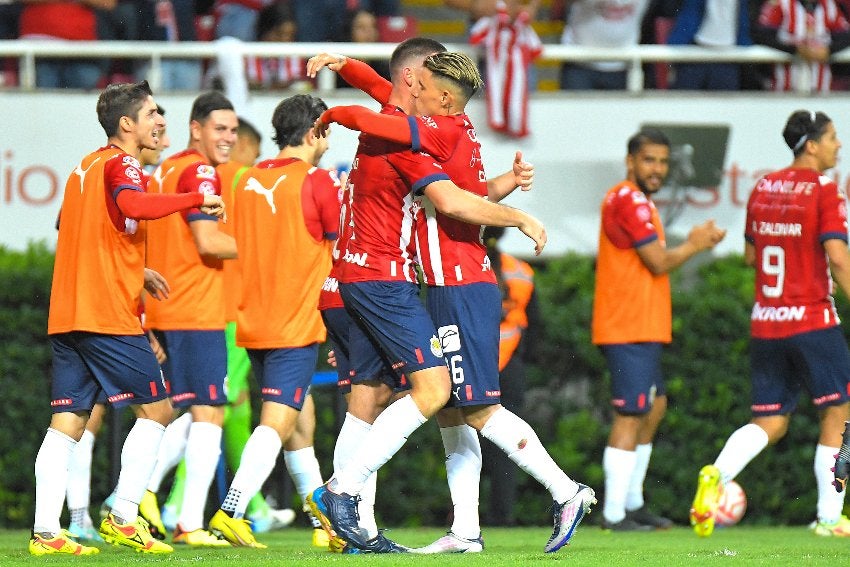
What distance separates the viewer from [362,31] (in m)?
14.0

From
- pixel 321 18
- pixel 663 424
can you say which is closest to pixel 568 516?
pixel 663 424

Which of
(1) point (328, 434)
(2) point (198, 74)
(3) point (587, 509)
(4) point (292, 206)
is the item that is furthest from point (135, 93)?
(2) point (198, 74)

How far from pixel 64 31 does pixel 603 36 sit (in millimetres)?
4609

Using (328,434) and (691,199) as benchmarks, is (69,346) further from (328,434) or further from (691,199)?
(691,199)

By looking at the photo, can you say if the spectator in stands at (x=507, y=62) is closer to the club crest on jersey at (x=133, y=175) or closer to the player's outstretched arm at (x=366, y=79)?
the player's outstretched arm at (x=366, y=79)

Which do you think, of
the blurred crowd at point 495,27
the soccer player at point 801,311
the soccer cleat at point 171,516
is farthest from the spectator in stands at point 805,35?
the soccer cleat at point 171,516

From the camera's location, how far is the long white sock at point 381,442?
755 centimetres

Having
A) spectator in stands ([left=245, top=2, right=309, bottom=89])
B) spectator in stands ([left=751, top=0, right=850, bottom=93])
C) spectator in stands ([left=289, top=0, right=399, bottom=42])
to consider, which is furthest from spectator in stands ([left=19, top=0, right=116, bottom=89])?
spectator in stands ([left=751, top=0, right=850, bottom=93])

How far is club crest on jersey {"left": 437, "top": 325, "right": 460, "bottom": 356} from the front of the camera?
771 cm

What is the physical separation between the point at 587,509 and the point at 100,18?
784cm

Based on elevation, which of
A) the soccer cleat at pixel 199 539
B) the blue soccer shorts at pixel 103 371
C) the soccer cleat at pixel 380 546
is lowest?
the soccer cleat at pixel 199 539

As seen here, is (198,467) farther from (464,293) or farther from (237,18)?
(237,18)

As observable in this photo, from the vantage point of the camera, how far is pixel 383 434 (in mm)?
7570

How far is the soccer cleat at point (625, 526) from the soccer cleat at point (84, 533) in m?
3.39
